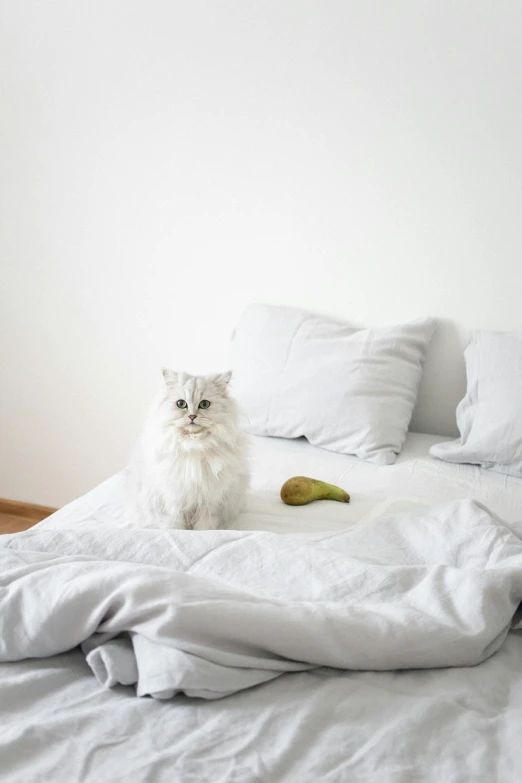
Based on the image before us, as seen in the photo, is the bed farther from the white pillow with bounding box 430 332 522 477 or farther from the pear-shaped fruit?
the white pillow with bounding box 430 332 522 477

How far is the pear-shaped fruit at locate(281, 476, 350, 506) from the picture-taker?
2.02 meters

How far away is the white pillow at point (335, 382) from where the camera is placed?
2.40 metres

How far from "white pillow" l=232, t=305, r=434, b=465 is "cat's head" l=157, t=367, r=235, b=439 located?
1.61 ft

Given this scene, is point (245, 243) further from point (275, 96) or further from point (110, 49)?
point (110, 49)

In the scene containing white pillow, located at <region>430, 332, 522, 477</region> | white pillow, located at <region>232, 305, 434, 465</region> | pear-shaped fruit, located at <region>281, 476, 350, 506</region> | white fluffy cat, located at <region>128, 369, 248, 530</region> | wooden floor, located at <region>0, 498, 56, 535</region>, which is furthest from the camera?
wooden floor, located at <region>0, 498, 56, 535</region>

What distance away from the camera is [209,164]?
106 inches

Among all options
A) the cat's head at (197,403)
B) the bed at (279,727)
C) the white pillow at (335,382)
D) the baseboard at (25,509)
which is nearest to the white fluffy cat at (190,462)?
the cat's head at (197,403)

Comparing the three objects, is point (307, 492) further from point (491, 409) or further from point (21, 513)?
point (21, 513)

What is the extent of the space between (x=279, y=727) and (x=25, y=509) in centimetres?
238

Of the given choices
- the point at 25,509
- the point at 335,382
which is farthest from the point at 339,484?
the point at 25,509

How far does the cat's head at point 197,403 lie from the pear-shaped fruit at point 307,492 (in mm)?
234

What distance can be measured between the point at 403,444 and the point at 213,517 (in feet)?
2.63

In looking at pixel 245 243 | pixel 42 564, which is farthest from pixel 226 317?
pixel 42 564

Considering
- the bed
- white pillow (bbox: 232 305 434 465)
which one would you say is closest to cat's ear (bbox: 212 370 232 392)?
white pillow (bbox: 232 305 434 465)
